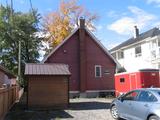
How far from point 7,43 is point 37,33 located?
19.5ft

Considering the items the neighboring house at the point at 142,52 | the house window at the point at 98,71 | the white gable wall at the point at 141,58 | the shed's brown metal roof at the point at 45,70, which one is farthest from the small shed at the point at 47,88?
the white gable wall at the point at 141,58

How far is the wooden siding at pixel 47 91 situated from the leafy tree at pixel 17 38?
1301 inches

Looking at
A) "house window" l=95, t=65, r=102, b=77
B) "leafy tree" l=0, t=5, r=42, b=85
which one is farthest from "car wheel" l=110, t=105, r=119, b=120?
"leafy tree" l=0, t=5, r=42, b=85

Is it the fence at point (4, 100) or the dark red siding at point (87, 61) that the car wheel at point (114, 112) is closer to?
the fence at point (4, 100)

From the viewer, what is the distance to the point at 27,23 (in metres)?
55.4

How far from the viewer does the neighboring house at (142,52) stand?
38.9m

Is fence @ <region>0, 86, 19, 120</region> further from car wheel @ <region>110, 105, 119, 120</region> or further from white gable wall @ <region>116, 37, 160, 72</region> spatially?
white gable wall @ <region>116, 37, 160, 72</region>

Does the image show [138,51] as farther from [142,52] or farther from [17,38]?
[17,38]

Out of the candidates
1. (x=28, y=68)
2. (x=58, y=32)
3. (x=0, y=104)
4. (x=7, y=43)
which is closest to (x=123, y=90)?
(x=28, y=68)

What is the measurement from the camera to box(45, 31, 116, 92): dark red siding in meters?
34.9

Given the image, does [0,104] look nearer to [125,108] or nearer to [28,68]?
[125,108]

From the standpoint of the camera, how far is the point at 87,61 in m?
35.7

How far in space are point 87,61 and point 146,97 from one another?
23.5 metres

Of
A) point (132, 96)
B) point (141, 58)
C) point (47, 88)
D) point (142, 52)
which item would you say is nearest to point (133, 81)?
point (47, 88)
